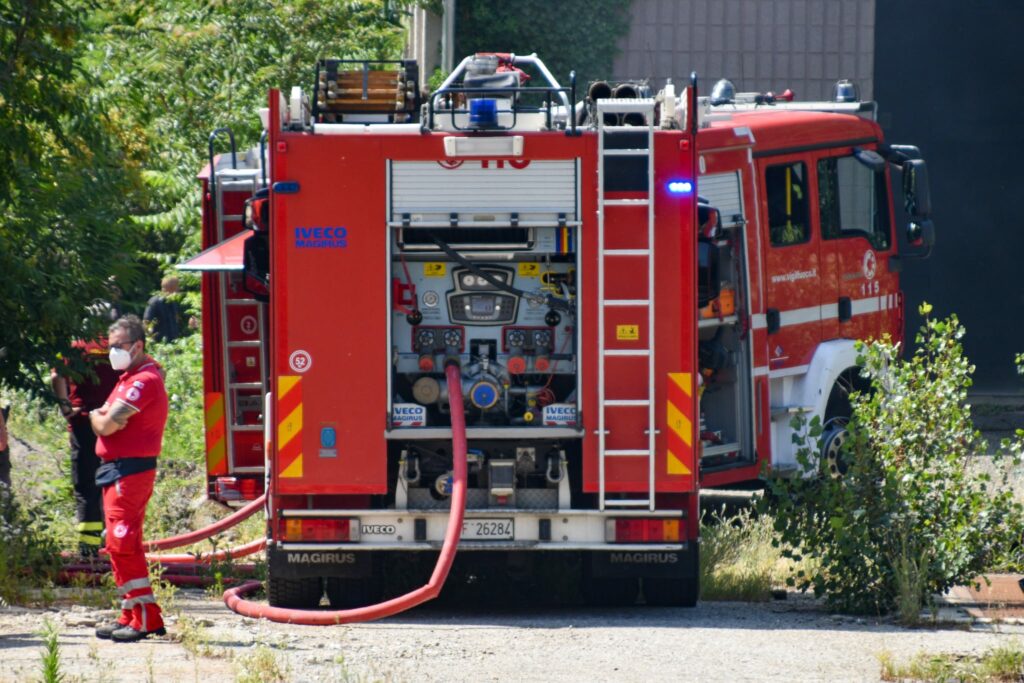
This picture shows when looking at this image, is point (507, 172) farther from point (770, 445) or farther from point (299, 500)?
point (770, 445)

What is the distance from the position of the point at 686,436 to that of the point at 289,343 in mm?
2236

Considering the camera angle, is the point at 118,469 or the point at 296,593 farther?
the point at 296,593

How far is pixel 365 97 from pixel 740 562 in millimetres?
3784

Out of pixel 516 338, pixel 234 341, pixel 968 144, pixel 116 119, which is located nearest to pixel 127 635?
pixel 516 338

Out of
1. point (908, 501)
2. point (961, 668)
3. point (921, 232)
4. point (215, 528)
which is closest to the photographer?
point (961, 668)

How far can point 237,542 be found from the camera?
1320 cm

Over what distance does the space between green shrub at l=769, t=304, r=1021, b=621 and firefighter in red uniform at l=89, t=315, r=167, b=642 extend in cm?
366

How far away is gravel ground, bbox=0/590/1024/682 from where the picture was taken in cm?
837

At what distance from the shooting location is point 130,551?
31.0ft

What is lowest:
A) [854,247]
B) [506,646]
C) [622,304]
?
[506,646]

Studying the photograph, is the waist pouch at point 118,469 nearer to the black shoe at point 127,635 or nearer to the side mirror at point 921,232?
the black shoe at point 127,635

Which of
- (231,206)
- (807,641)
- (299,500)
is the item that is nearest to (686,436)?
(807,641)

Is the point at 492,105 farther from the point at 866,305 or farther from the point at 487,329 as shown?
the point at 866,305

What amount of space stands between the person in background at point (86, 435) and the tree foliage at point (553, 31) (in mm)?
9088
